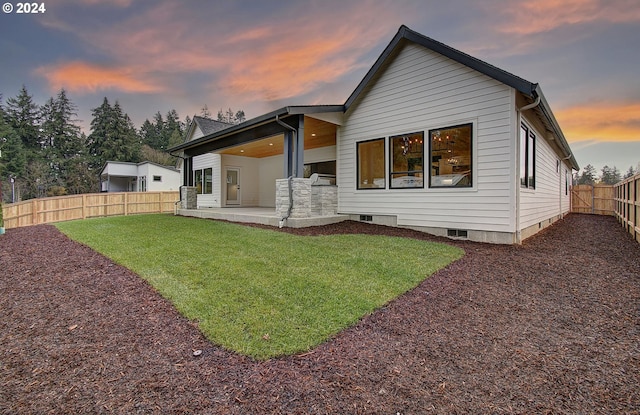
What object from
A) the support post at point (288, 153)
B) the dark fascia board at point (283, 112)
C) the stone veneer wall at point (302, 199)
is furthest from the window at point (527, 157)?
the support post at point (288, 153)

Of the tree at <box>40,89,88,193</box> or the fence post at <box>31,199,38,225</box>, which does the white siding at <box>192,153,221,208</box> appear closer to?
the fence post at <box>31,199,38,225</box>

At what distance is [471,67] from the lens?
21.8ft

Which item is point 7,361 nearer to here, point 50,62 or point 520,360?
point 520,360

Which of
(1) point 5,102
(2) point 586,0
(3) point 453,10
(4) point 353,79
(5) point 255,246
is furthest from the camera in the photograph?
(1) point 5,102

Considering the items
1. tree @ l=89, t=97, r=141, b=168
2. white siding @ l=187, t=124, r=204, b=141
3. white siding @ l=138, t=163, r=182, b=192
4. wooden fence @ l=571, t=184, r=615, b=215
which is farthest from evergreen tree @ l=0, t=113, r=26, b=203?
wooden fence @ l=571, t=184, r=615, b=215

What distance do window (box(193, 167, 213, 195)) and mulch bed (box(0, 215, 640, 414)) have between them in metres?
12.9

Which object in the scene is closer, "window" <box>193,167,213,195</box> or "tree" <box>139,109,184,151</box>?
"window" <box>193,167,213,195</box>

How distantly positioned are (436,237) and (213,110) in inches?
2568

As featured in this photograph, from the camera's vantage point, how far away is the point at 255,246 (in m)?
5.98

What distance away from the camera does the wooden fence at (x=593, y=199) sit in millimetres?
17250

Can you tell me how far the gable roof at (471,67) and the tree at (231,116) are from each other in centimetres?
5534

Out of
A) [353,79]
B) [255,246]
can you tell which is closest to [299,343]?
[255,246]

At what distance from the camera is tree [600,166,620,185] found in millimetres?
42566

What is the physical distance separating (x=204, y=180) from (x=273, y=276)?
1465cm
